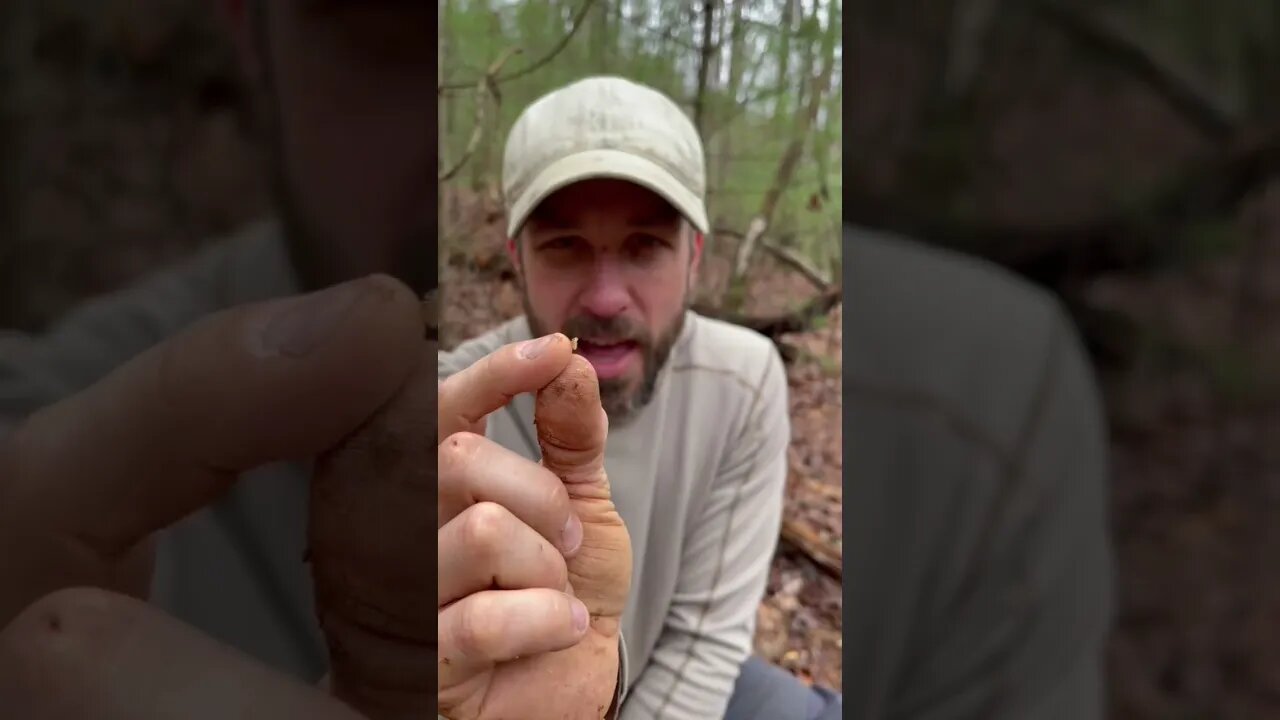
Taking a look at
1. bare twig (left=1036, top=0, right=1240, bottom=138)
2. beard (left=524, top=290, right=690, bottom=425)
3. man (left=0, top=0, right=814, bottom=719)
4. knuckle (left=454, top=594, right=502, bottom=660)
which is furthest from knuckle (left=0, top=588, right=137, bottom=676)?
bare twig (left=1036, top=0, right=1240, bottom=138)

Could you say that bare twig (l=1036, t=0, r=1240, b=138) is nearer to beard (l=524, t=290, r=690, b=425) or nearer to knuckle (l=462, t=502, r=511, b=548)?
beard (l=524, t=290, r=690, b=425)

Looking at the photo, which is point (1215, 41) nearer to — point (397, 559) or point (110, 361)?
point (397, 559)

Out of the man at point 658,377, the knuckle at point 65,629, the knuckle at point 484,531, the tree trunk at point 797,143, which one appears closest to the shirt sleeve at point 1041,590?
the man at point 658,377

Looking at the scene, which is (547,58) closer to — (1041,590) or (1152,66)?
(1152,66)

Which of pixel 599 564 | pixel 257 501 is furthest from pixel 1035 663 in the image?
pixel 257 501

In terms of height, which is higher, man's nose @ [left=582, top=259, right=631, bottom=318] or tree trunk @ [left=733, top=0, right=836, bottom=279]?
tree trunk @ [left=733, top=0, right=836, bottom=279]

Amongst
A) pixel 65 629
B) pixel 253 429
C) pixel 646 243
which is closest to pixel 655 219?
pixel 646 243
